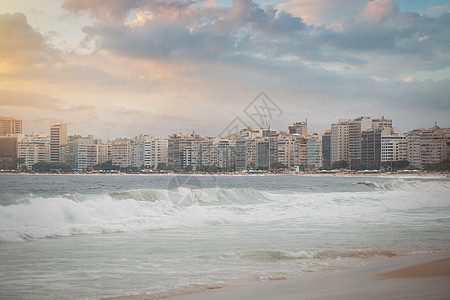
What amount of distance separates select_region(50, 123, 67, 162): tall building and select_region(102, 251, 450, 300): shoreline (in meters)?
180

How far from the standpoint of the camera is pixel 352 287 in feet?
22.6

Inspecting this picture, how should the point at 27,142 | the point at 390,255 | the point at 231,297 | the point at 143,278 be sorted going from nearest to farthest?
1. the point at 231,297
2. the point at 143,278
3. the point at 390,255
4. the point at 27,142

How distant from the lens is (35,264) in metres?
8.60

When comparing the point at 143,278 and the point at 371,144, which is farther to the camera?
the point at 371,144

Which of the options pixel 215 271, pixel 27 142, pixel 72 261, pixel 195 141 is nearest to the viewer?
pixel 215 271

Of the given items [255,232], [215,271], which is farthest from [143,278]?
[255,232]

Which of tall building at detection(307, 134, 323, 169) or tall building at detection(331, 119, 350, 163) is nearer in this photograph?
tall building at detection(331, 119, 350, 163)

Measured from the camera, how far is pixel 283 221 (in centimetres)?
1652

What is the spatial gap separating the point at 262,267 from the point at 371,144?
17794cm

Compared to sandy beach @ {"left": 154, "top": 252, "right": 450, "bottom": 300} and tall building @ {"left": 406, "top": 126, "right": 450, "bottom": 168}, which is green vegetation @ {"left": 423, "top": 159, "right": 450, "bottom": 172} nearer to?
tall building @ {"left": 406, "top": 126, "right": 450, "bottom": 168}

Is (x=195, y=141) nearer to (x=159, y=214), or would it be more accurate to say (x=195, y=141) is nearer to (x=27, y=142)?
(x=27, y=142)

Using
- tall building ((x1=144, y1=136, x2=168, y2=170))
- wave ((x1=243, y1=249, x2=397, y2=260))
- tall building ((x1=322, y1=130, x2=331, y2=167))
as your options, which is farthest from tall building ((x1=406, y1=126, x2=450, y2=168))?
wave ((x1=243, y1=249, x2=397, y2=260))

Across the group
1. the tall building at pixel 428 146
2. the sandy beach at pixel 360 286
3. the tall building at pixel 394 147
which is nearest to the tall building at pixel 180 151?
the tall building at pixel 394 147

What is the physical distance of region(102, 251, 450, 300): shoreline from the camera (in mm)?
6340
